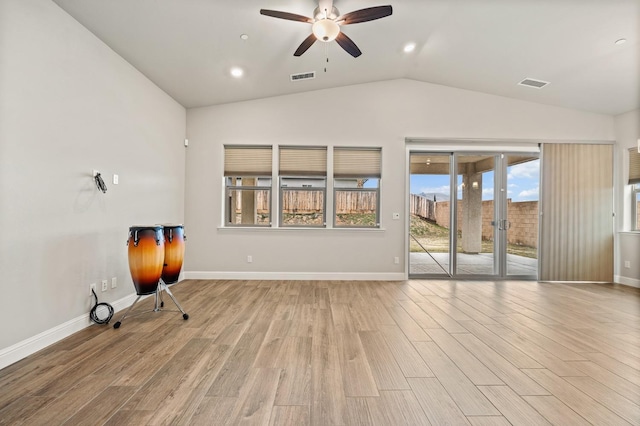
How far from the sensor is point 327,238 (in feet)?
16.5

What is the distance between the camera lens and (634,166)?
16.0 ft

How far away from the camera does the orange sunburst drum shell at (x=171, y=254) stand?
3200 millimetres

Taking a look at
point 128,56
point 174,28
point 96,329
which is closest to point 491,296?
point 96,329

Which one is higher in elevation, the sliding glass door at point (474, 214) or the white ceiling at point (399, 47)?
the white ceiling at point (399, 47)

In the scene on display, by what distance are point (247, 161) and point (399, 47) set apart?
2975 mm

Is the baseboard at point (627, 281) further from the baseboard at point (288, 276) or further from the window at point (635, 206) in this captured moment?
the baseboard at point (288, 276)

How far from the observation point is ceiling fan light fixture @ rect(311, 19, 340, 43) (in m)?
2.75

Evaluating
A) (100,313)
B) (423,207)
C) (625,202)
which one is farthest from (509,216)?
(100,313)

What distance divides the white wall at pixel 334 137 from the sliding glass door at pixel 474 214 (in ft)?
1.38

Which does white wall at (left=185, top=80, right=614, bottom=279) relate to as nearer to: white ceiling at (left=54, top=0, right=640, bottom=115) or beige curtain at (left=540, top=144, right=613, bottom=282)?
white ceiling at (left=54, top=0, right=640, bottom=115)

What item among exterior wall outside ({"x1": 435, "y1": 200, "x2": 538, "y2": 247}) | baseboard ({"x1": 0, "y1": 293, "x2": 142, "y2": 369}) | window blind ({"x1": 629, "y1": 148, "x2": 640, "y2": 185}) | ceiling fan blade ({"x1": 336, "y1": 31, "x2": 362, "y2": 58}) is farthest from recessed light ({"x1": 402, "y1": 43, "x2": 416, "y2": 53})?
baseboard ({"x1": 0, "y1": 293, "x2": 142, "y2": 369})

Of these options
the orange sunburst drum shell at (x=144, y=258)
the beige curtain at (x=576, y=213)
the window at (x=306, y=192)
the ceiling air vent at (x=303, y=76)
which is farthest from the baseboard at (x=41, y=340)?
the beige curtain at (x=576, y=213)

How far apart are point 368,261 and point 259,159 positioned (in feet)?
8.61

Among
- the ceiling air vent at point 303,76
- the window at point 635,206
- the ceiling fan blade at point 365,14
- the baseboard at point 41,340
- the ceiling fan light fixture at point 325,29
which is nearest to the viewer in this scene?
the baseboard at point 41,340
